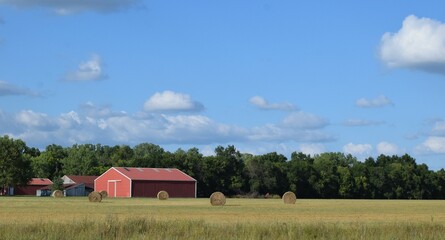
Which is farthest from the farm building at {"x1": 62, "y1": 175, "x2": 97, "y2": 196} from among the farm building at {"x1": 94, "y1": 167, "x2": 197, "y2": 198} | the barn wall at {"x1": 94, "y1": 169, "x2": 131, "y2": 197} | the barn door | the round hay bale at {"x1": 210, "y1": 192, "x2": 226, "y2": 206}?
the round hay bale at {"x1": 210, "y1": 192, "x2": 226, "y2": 206}

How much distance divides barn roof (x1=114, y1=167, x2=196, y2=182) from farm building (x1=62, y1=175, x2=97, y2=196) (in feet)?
70.8

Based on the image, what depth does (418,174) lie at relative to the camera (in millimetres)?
153875

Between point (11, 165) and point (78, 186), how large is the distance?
2567cm

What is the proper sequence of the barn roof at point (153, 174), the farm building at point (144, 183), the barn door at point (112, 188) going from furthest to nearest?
the barn door at point (112, 188) → the barn roof at point (153, 174) → the farm building at point (144, 183)

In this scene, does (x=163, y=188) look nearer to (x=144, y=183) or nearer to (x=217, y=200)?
(x=144, y=183)

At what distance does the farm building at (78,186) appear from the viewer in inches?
5298

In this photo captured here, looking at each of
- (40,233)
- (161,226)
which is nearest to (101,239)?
(40,233)

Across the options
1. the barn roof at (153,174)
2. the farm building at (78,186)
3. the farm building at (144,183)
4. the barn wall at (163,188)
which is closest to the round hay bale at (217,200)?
the farm building at (144,183)

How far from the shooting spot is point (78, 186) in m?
137

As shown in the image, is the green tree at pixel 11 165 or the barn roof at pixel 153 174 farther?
the barn roof at pixel 153 174

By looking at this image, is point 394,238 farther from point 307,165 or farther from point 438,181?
point 438,181

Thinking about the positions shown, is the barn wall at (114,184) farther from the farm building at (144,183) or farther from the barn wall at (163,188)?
the barn wall at (163,188)

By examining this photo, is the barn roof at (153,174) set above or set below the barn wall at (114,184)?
above

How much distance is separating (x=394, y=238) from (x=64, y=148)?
177m
